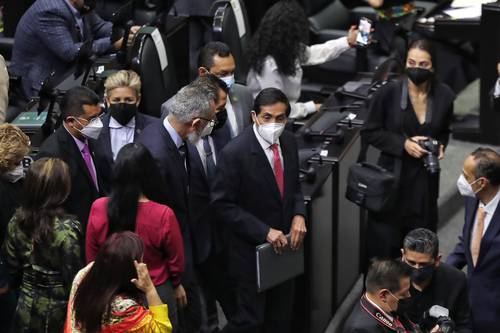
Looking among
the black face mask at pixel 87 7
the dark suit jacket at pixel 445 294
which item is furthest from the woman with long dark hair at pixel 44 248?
the black face mask at pixel 87 7

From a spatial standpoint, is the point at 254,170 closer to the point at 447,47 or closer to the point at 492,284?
the point at 492,284

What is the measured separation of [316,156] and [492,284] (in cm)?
131

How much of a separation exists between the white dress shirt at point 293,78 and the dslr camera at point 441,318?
8.34ft

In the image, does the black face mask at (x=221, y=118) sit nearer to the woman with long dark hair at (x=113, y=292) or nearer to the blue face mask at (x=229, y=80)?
the blue face mask at (x=229, y=80)

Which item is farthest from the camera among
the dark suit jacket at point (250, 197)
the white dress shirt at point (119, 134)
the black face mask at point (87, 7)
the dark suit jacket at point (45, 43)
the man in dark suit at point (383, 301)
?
the black face mask at point (87, 7)

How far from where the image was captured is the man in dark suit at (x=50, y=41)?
24.2 ft

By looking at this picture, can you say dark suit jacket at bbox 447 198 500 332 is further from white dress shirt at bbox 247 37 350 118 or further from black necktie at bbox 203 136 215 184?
white dress shirt at bbox 247 37 350 118

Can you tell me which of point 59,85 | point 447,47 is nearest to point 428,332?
point 59,85

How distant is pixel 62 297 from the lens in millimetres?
5152

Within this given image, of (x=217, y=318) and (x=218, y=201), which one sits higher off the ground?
(x=218, y=201)

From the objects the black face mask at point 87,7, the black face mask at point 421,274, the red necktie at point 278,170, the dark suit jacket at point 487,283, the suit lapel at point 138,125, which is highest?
the black face mask at point 87,7

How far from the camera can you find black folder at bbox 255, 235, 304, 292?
5746mm

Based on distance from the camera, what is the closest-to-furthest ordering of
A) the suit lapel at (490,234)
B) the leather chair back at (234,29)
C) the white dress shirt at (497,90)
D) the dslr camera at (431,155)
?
the suit lapel at (490,234) < the dslr camera at (431,155) < the white dress shirt at (497,90) < the leather chair back at (234,29)

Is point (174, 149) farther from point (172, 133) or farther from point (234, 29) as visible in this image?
point (234, 29)
